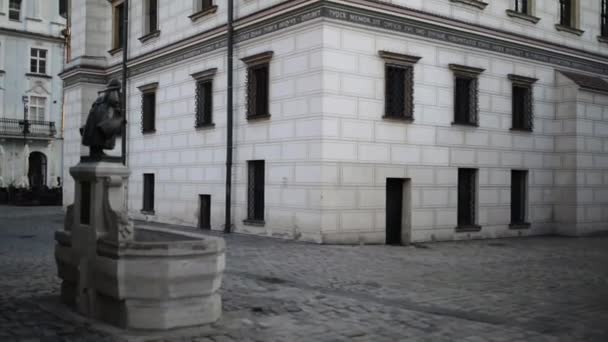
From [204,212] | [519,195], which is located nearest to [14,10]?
[204,212]

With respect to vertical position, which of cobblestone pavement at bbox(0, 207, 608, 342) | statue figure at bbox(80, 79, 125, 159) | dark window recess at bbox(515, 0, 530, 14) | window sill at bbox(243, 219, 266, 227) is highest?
dark window recess at bbox(515, 0, 530, 14)

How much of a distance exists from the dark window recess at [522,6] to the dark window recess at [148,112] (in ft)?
43.8

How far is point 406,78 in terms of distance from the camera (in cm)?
1827

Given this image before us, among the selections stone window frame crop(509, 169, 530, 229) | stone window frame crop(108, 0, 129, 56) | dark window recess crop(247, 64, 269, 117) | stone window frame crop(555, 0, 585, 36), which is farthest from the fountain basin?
stone window frame crop(108, 0, 129, 56)

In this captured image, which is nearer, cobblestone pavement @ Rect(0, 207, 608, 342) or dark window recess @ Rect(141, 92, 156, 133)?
cobblestone pavement @ Rect(0, 207, 608, 342)

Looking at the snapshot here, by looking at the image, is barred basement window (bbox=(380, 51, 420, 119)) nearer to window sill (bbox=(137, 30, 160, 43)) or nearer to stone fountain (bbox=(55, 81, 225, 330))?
window sill (bbox=(137, 30, 160, 43))

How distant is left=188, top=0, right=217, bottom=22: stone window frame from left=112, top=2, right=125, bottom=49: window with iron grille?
246 inches

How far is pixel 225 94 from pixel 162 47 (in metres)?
4.68

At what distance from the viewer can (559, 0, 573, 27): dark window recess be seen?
23141 millimetres

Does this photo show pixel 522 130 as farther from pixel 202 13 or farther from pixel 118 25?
pixel 118 25

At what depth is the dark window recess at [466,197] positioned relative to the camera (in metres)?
19.8

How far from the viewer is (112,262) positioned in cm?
722

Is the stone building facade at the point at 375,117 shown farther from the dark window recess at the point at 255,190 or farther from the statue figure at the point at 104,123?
the statue figure at the point at 104,123

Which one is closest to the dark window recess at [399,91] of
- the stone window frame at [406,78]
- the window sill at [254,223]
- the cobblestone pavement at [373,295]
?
the stone window frame at [406,78]
